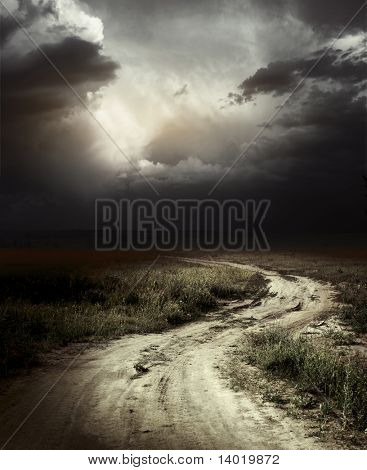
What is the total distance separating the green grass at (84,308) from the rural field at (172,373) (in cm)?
6

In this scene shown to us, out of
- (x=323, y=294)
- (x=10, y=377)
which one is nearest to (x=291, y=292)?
(x=323, y=294)

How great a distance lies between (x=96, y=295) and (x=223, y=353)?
8.19m

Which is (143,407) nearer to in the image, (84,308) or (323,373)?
(323,373)

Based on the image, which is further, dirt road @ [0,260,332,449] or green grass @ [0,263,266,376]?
green grass @ [0,263,266,376]

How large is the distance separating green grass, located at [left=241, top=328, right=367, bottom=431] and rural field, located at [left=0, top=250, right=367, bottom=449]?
0.09 feet

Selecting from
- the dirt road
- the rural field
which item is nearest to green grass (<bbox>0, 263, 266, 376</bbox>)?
the rural field

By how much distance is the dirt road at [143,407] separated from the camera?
5.62 m

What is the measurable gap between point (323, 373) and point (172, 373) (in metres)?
3.11

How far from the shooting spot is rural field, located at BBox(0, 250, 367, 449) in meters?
5.81

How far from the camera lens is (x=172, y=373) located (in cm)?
873

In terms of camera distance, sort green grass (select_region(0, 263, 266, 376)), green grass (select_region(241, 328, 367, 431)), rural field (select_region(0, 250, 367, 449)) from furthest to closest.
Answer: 1. green grass (select_region(0, 263, 266, 376))
2. green grass (select_region(241, 328, 367, 431))
3. rural field (select_region(0, 250, 367, 449))

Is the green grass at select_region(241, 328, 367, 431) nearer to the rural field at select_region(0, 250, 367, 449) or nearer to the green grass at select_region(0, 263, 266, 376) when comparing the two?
the rural field at select_region(0, 250, 367, 449)

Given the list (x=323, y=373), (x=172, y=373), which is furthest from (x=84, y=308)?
(x=323, y=373)

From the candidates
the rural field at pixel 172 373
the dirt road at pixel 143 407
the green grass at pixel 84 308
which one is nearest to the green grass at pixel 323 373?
the rural field at pixel 172 373
